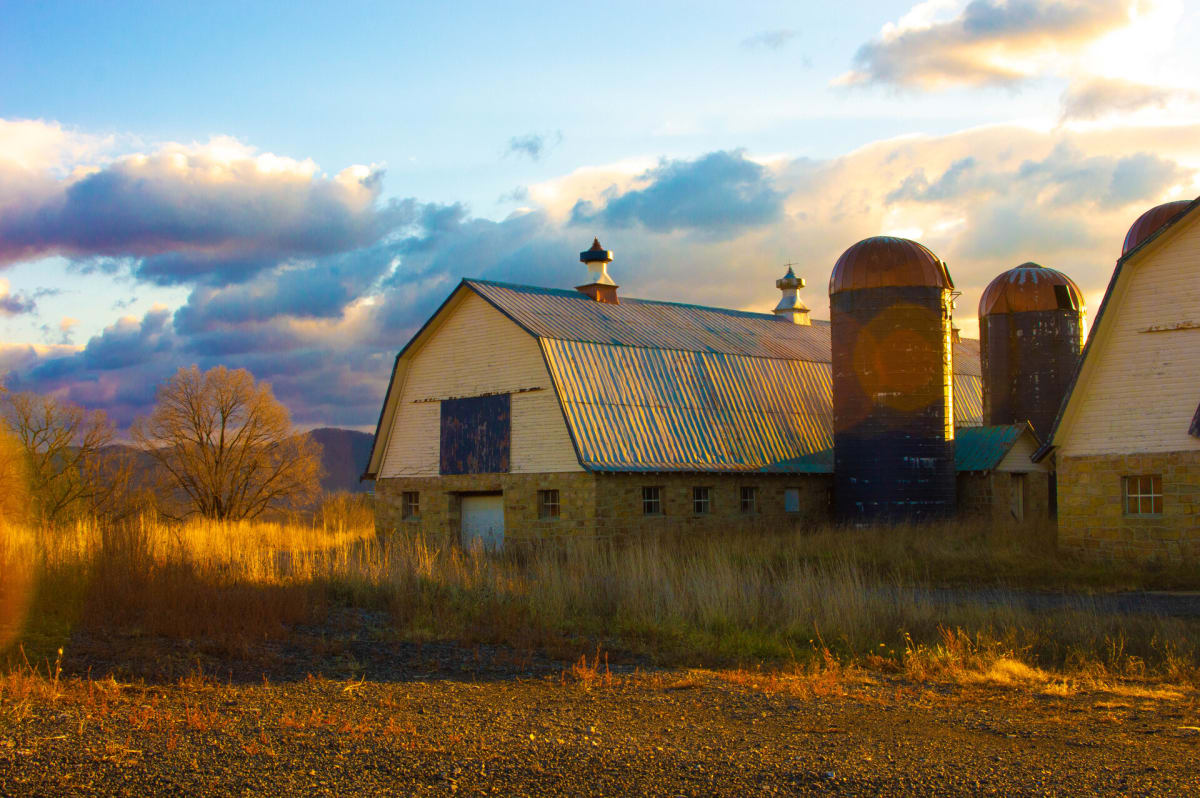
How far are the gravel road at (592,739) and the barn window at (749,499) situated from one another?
16924mm

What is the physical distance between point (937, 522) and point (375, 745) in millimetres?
21854

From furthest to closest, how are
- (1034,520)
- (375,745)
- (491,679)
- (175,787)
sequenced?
(1034,520), (491,679), (375,745), (175,787)

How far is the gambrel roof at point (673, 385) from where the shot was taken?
24766 millimetres

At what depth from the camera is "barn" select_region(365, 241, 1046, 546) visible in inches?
963

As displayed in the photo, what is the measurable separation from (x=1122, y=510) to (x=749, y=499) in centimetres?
919

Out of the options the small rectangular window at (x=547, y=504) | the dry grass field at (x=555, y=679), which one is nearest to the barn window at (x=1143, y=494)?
the dry grass field at (x=555, y=679)

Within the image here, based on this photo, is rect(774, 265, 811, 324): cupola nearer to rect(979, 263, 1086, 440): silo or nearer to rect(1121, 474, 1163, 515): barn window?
rect(979, 263, 1086, 440): silo

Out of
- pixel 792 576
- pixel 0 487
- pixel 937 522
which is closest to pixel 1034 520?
pixel 937 522

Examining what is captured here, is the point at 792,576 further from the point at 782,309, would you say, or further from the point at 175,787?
the point at 782,309

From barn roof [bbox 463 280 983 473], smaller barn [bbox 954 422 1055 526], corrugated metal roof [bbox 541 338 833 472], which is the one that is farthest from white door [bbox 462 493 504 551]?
smaller barn [bbox 954 422 1055 526]

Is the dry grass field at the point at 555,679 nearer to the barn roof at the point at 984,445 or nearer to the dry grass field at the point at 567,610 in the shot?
the dry grass field at the point at 567,610

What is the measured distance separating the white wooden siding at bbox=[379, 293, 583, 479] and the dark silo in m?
8.58

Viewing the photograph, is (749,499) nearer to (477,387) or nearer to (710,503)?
(710,503)

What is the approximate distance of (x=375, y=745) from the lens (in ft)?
23.7
